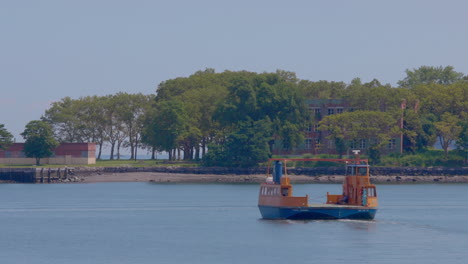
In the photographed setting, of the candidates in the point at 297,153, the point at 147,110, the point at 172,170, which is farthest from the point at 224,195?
the point at 147,110

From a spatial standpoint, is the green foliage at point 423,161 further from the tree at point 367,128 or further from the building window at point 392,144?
the building window at point 392,144

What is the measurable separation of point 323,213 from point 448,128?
3715 inches

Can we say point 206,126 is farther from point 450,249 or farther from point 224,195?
point 450,249

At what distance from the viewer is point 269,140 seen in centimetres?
17150

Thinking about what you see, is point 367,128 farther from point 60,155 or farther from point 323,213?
point 323,213

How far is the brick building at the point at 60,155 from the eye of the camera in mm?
177875

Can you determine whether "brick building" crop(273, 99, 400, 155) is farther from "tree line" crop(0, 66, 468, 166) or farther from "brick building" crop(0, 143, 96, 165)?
"brick building" crop(0, 143, 96, 165)

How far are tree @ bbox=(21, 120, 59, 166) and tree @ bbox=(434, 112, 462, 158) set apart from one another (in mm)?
66438

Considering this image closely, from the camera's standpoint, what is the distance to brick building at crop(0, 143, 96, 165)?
178 metres

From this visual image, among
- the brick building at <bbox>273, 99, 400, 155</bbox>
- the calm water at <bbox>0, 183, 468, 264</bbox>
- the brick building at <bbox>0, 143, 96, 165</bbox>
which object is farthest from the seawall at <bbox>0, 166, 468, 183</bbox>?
the calm water at <bbox>0, 183, 468, 264</bbox>

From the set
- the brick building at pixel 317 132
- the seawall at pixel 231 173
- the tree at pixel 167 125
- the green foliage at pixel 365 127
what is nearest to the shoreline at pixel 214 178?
the seawall at pixel 231 173

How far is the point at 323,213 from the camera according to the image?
77188 millimetres

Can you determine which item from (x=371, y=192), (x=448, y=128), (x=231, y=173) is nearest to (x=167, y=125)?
(x=231, y=173)

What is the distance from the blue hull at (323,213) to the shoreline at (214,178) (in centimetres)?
8190
